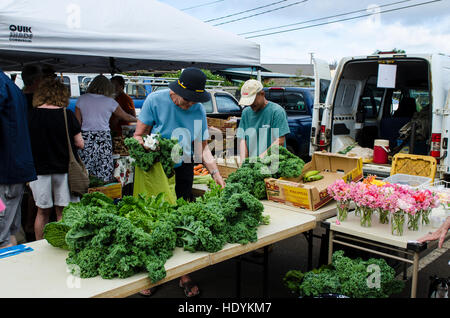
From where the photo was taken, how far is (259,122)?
4051 mm

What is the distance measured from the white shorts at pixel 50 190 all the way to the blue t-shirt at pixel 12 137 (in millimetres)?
660

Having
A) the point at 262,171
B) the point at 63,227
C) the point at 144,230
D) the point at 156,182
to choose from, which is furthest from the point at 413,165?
the point at 63,227

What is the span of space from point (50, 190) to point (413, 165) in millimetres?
3564

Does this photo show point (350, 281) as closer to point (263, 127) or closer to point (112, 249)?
point (112, 249)

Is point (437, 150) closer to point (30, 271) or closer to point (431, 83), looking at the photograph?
point (431, 83)

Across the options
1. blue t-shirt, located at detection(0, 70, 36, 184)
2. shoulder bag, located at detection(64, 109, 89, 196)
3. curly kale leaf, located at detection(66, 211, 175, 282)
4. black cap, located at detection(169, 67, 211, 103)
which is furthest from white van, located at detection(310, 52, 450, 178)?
blue t-shirt, located at detection(0, 70, 36, 184)

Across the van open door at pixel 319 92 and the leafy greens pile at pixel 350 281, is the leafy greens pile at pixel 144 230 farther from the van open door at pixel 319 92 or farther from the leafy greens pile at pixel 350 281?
the van open door at pixel 319 92

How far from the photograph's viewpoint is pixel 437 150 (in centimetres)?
491

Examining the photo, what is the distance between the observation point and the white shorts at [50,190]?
364 cm

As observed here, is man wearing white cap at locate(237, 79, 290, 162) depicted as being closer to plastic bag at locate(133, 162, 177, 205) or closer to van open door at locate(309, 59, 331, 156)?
plastic bag at locate(133, 162, 177, 205)
